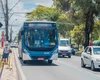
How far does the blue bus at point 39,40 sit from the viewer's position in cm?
2641

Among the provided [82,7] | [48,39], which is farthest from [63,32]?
[48,39]

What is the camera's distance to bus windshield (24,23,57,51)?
26.4 m

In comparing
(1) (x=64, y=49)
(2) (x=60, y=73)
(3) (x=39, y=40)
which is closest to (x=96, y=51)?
(2) (x=60, y=73)

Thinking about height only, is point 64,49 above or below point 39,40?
below

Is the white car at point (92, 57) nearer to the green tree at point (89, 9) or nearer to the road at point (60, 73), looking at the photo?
the road at point (60, 73)

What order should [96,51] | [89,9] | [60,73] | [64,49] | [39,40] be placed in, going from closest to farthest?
[60,73] < [96,51] < [39,40] < [64,49] < [89,9]

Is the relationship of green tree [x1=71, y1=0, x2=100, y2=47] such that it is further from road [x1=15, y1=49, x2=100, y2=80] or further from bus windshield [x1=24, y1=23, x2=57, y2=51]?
road [x1=15, y1=49, x2=100, y2=80]

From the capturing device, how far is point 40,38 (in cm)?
2662

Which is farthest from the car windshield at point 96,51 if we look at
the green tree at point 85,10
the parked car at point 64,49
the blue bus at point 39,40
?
the green tree at point 85,10

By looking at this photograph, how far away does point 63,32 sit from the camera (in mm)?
97688

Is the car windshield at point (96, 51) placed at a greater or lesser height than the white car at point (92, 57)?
greater

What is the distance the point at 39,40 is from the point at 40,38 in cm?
19

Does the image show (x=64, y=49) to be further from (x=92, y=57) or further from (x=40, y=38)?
(x=92, y=57)

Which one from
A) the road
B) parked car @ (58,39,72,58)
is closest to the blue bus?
the road
